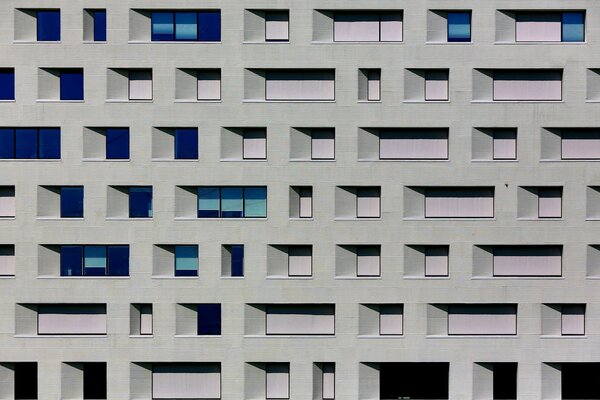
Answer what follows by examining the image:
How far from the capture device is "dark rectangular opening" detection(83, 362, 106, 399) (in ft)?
75.9

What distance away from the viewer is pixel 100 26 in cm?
2261

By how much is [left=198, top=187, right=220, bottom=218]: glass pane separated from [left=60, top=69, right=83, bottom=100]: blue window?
685 cm

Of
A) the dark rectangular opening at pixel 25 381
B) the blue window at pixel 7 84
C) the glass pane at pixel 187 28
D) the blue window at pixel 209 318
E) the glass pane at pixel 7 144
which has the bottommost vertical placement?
the dark rectangular opening at pixel 25 381

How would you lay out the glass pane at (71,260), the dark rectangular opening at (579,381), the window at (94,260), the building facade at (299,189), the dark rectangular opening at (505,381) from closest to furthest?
1. the building facade at (299,189)
2. the window at (94,260)
3. the glass pane at (71,260)
4. the dark rectangular opening at (505,381)
5. the dark rectangular opening at (579,381)

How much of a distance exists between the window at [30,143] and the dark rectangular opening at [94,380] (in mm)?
9573

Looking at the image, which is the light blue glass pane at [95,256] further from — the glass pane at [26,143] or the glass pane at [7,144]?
the glass pane at [7,144]

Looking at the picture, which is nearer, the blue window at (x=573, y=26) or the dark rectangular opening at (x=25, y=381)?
the blue window at (x=573, y=26)

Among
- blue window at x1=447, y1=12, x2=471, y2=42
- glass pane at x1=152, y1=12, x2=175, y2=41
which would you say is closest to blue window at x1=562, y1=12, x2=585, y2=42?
blue window at x1=447, y1=12, x2=471, y2=42

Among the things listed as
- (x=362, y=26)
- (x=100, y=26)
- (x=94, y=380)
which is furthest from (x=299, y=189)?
(x=94, y=380)

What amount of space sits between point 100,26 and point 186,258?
11.0 m

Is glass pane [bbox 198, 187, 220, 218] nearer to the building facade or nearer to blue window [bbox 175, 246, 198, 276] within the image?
the building facade

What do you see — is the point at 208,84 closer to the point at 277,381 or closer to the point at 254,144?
the point at 254,144

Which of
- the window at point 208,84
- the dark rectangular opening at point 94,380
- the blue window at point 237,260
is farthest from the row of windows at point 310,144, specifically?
the dark rectangular opening at point 94,380

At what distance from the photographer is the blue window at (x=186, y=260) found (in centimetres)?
2264
